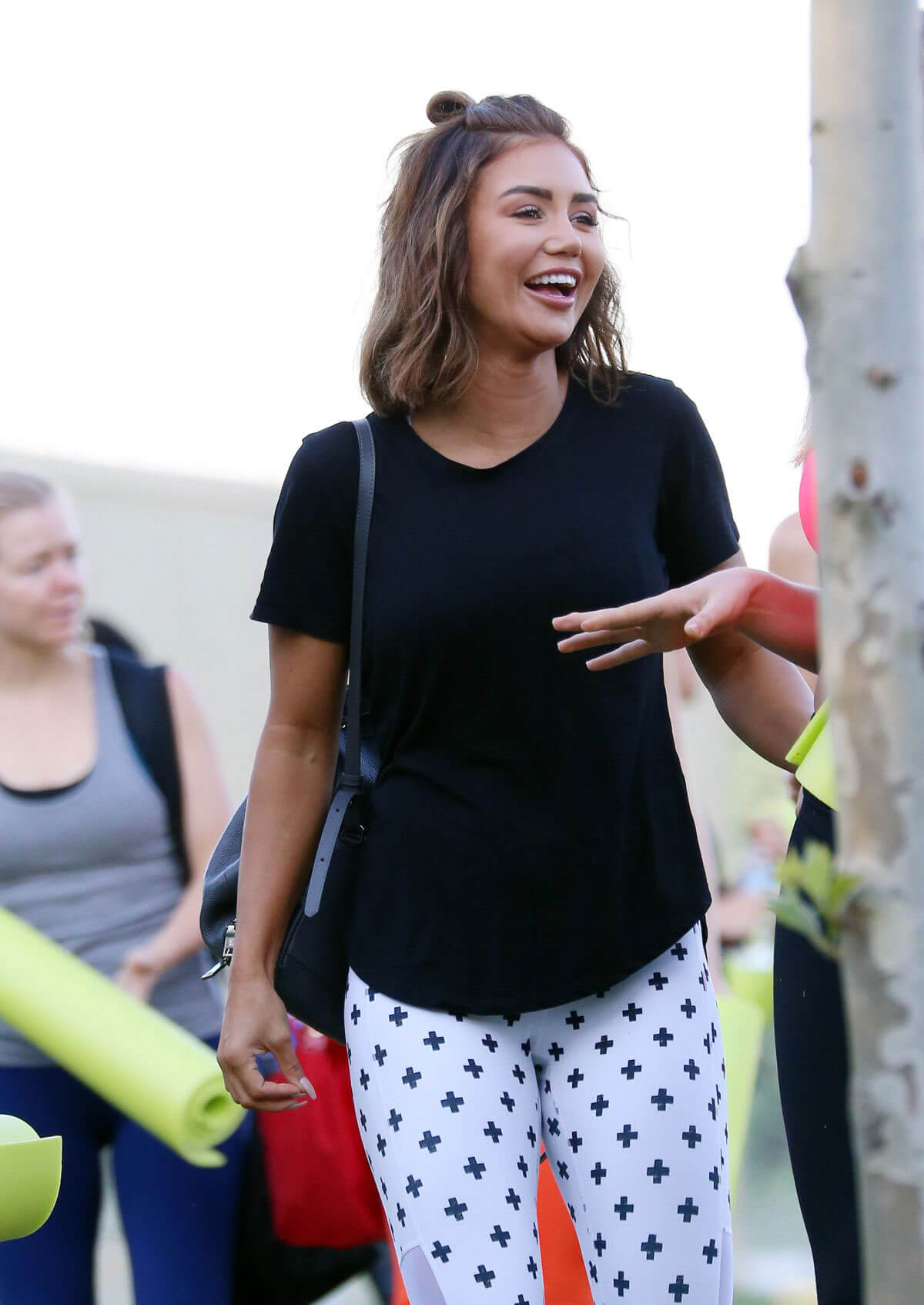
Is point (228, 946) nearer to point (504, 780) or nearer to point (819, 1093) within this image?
point (504, 780)

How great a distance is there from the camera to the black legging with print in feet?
6.26

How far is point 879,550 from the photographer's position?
3.47 feet

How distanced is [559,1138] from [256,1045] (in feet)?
1.40

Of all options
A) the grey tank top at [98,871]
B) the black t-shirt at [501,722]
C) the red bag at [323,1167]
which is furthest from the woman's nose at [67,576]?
the black t-shirt at [501,722]

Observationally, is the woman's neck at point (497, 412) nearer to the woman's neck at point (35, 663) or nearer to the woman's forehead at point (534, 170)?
the woman's forehead at point (534, 170)

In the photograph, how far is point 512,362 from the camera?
7.30 ft

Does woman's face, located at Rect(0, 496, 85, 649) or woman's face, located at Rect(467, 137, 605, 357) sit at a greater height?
woman's face, located at Rect(467, 137, 605, 357)

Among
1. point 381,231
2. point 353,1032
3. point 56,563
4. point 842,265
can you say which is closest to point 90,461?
point 56,563

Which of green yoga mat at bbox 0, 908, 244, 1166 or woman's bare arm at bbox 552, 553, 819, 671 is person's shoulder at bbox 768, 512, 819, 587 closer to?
woman's bare arm at bbox 552, 553, 819, 671

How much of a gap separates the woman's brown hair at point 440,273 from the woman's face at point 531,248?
24mm

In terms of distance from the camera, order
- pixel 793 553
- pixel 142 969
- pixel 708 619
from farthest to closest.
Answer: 1. pixel 142 969
2. pixel 793 553
3. pixel 708 619

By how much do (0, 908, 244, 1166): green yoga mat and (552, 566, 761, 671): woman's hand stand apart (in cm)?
Answer: 153

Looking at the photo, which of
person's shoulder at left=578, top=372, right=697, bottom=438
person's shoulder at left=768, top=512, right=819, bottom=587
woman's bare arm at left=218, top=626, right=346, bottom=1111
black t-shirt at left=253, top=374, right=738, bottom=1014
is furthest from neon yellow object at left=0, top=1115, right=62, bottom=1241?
person's shoulder at left=768, top=512, right=819, bottom=587

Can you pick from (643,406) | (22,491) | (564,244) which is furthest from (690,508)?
(22,491)
